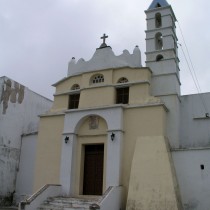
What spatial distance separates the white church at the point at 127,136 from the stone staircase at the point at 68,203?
5 centimetres

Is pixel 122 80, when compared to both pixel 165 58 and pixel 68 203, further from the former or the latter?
pixel 68 203

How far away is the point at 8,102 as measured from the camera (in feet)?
65.4

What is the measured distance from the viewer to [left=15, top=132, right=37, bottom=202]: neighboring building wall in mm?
19453

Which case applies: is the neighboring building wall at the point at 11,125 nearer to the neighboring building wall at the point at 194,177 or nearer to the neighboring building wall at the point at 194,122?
the neighboring building wall at the point at 194,122

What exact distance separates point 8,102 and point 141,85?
8.77m

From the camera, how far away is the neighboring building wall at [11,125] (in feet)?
63.6

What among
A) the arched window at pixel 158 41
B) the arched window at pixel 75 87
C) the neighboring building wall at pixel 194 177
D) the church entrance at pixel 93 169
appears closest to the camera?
the neighboring building wall at pixel 194 177

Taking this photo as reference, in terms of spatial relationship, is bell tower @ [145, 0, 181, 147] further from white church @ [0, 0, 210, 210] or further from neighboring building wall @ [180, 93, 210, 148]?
neighboring building wall @ [180, 93, 210, 148]

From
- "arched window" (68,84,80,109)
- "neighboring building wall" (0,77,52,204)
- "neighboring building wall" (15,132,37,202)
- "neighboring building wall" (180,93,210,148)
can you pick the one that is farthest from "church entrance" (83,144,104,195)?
"neighboring building wall" (0,77,52,204)

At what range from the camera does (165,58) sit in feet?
54.4

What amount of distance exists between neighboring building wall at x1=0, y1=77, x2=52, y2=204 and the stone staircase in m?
5.93

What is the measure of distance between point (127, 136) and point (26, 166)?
7.98 meters

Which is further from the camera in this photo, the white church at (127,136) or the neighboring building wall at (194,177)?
the white church at (127,136)

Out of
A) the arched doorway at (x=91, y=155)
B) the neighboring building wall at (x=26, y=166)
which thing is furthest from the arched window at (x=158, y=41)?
the neighboring building wall at (x=26, y=166)
